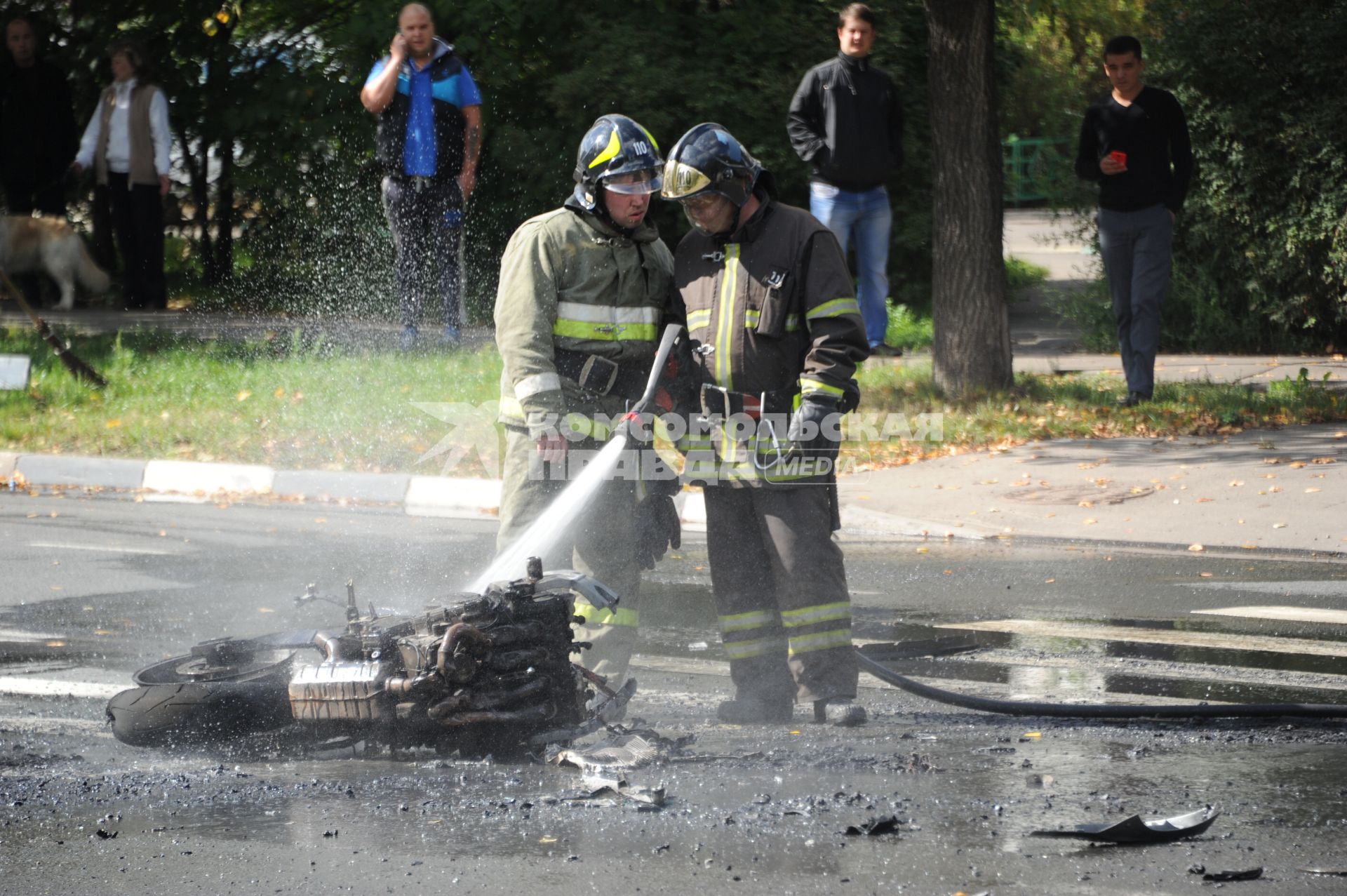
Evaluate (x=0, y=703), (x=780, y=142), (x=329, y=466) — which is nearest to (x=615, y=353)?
(x=0, y=703)

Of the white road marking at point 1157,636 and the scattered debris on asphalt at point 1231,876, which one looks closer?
the scattered debris on asphalt at point 1231,876

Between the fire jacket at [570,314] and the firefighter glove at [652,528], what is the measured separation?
0.30 meters

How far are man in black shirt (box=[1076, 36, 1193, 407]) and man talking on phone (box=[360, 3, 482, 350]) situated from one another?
445 cm

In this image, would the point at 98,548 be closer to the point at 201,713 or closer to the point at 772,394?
the point at 201,713

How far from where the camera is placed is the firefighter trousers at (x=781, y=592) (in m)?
5.35

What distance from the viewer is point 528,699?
484 centimetres

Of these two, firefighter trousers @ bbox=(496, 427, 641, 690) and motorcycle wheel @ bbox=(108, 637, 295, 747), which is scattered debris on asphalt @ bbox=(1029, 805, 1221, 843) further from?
motorcycle wheel @ bbox=(108, 637, 295, 747)

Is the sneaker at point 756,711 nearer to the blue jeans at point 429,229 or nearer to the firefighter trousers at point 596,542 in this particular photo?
the firefighter trousers at point 596,542

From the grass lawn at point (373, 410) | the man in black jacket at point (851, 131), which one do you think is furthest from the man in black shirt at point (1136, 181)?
the man in black jacket at point (851, 131)

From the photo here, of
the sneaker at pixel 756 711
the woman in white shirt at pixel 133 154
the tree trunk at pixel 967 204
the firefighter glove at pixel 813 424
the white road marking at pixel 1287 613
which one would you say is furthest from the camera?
the woman in white shirt at pixel 133 154

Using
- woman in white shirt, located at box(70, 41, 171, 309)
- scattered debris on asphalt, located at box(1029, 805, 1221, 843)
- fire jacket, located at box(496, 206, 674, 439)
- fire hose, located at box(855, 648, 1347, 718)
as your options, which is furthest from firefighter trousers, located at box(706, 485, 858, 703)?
woman in white shirt, located at box(70, 41, 171, 309)

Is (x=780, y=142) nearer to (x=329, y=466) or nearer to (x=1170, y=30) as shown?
(x=1170, y=30)

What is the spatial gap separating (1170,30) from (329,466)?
24.4 ft

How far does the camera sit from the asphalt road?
401cm
